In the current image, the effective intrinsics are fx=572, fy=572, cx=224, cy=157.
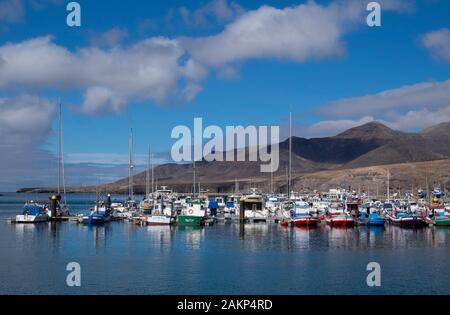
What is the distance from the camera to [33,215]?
90.6 m

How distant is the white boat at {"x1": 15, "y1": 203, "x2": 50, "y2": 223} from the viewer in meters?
89.4

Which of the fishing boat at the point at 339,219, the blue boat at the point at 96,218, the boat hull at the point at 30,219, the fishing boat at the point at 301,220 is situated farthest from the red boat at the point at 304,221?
the boat hull at the point at 30,219

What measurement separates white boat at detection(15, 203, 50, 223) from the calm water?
34.6ft

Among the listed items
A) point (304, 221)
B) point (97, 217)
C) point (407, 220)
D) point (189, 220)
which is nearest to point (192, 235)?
point (189, 220)

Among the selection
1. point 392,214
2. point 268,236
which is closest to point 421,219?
point 392,214

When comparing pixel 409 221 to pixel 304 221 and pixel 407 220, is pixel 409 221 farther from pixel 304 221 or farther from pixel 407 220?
pixel 304 221

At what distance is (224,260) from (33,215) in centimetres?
5117

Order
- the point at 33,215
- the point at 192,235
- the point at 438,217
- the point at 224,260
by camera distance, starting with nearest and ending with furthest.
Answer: the point at 224,260
the point at 192,235
the point at 438,217
the point at 33,215

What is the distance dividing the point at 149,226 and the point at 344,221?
28.9m

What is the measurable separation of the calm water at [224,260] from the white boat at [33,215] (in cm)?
1055

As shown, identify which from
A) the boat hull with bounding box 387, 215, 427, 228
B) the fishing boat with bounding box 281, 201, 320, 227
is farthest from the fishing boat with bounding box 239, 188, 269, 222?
the boat hull with bounding box 387, 215, 427, 228

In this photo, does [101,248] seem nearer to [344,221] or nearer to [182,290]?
[182,290]

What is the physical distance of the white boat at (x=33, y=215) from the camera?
89375 millimetres
